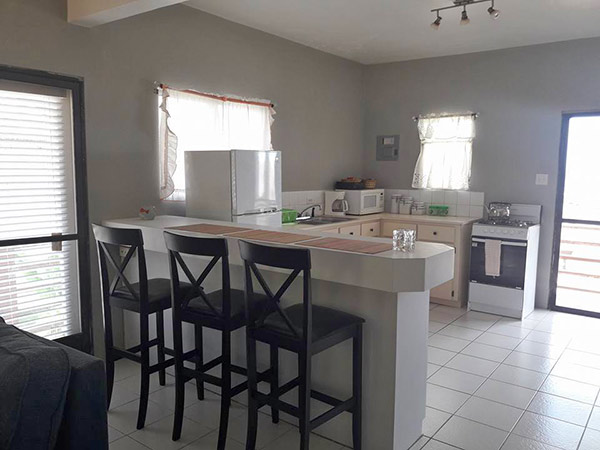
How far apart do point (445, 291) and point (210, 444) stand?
3294 mm

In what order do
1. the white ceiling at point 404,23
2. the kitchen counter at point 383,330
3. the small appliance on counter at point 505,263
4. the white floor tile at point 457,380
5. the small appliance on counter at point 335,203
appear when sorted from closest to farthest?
1. the kitchen counter at point 383,330
2. the white floor tile at point 457,380
3. the white ceiling at point 404,23
4. the small appliance on counter at point 505,263
5. the small appliance on counter at point 335,203

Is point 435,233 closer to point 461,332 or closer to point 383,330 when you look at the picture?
point 461,332

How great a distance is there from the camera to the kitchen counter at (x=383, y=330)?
2193 mm

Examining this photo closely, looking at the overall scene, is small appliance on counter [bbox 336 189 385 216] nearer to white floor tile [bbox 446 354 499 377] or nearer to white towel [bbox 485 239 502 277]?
white towel [bbox 485 239 502 277]

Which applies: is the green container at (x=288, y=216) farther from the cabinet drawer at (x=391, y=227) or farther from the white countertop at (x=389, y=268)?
the white countertop at (x=389, y=268)

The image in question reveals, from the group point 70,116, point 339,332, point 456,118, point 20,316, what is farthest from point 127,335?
point 456,118

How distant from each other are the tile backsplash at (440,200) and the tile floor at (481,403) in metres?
1.60

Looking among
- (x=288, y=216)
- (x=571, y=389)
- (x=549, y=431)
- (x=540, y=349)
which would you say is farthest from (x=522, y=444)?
(x=288, y=216)

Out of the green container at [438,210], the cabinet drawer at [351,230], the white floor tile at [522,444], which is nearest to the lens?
the white floor tile at [522,444]

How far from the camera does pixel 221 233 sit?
293cm

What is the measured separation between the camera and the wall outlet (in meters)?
5.00

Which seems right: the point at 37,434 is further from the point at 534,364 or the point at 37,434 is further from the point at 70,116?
the point at 534,364

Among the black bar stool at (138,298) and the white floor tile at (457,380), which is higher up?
the black bar stool at (138,298)

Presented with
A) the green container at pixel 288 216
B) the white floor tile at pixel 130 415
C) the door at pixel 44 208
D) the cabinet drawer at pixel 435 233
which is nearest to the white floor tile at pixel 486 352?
the cabinet drawer at pixel 435 233
